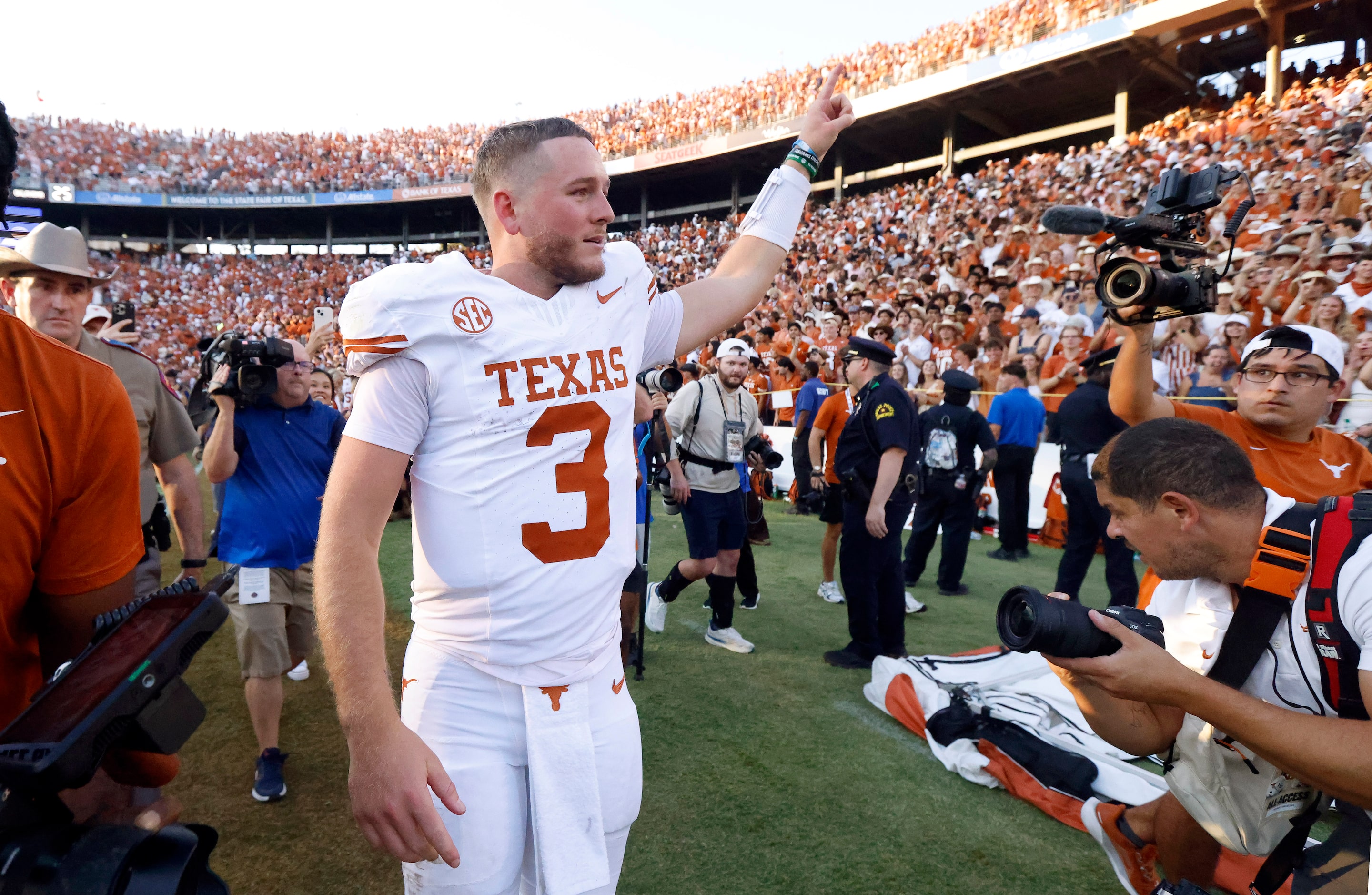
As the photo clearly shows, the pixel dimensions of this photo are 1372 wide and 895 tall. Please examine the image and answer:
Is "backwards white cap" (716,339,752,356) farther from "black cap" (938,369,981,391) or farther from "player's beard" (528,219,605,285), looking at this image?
"player's beard" (528,219,605,285)

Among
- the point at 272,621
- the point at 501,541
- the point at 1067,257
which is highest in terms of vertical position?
the point at 1067,257

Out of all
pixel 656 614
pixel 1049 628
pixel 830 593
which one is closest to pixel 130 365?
pixel 656 614

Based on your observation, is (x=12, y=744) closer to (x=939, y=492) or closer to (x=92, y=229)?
(x=939, y=492)

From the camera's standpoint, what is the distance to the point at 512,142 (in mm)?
1614

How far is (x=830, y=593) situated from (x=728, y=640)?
150cm

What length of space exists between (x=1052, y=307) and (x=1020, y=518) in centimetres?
411

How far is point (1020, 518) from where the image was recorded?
8.28 metres

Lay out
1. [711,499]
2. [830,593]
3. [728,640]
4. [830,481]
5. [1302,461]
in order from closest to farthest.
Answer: [1302,461] < [728,640] < [711,499] < [830,481] < [830,593]

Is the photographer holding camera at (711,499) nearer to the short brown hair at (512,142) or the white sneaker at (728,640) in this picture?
the white sneaker at (728,640)

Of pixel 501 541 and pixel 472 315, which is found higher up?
pixel 472 315

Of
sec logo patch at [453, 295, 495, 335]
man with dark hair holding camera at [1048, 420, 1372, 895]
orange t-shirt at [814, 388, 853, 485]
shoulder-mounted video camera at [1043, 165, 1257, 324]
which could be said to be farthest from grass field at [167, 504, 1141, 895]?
orange t-shirt at [814, 388, 853, 485]

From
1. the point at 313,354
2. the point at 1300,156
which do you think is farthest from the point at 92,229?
the point at 1300,156

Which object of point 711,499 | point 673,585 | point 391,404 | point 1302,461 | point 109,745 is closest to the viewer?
point 109,745

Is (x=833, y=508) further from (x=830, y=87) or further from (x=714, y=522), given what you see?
(x=830, y=87)
